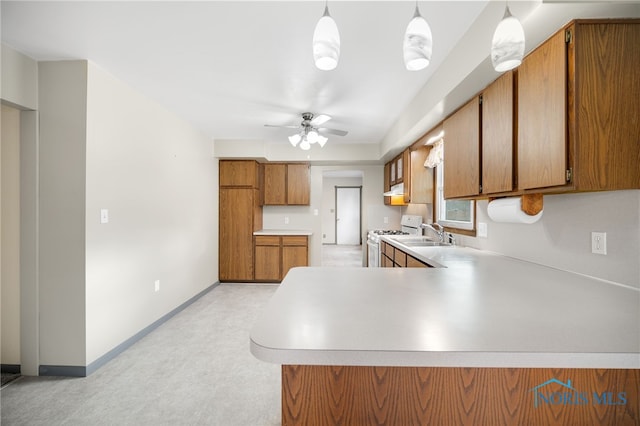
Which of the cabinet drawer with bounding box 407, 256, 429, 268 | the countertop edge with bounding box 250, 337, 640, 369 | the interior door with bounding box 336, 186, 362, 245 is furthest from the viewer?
the interior door with bounding box 336, 186, 362, 245

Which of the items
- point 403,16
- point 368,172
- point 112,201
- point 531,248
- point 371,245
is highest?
point 403,16

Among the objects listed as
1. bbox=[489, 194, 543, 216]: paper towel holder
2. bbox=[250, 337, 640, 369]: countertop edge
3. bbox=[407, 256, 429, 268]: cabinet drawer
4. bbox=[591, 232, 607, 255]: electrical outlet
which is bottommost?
bbox=[407, 256, 429, 268]: cabinet drawer

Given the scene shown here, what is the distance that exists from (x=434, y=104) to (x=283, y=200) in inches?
140

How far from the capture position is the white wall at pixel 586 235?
1314mm

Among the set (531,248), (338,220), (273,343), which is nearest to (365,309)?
(273,343)

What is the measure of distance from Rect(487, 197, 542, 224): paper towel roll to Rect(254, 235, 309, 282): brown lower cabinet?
3.48 m

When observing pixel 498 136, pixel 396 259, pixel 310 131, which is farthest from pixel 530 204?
pixel 310 131

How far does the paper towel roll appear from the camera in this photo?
170 centimetres

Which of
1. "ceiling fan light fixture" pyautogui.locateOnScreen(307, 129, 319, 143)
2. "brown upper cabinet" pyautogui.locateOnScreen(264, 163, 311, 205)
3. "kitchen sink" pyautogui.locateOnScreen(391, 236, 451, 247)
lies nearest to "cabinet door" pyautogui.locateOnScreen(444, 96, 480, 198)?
"kitchen sink" pyautogui.locateOnScreen(391, 236, 451, 247)

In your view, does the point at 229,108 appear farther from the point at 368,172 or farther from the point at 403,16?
the point at 368,172

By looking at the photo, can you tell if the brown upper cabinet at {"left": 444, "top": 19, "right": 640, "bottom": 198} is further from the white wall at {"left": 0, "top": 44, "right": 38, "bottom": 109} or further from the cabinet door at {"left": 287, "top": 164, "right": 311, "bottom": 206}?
the cabinet door at {"left": 287, "top": 164, "right": 311, "bottom": 206}

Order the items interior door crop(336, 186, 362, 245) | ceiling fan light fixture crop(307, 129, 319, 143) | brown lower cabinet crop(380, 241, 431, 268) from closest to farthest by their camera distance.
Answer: brown lower cabinet crop(380, 241, 431, 268), ceiling fan light fixture crop(307, 129, 319, 143), interior door crop(336, 186, 362, 245)

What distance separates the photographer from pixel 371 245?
4797 mm

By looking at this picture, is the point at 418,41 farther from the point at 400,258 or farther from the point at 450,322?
the point at 400,258
